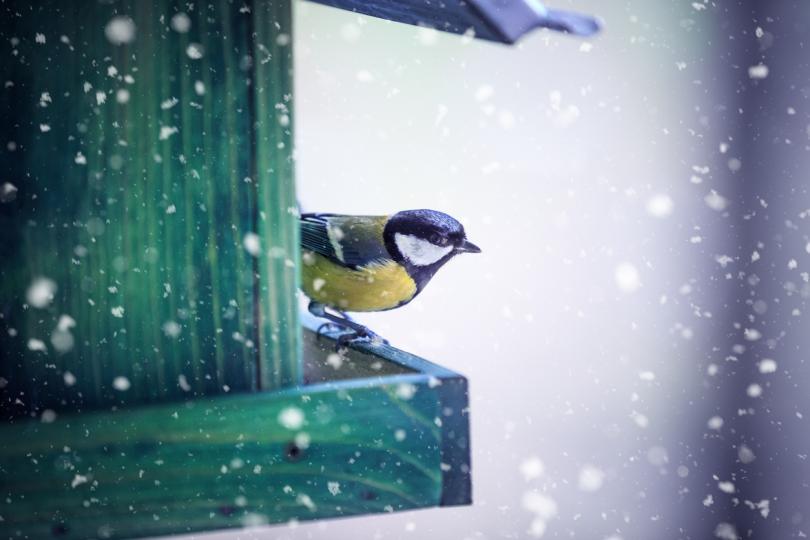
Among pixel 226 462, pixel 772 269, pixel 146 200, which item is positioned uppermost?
pixel 146 200

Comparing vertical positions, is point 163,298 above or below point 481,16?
below

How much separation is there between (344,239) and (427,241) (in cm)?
14

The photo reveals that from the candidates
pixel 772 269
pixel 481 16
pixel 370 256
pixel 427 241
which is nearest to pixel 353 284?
pixel 370 256

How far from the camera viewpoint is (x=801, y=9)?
2193 millimetres

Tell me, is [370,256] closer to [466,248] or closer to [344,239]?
[344,239]

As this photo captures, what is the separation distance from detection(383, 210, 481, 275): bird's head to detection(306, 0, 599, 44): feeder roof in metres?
0.50

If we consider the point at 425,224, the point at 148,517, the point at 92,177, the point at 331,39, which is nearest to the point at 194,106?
the point at 92,177

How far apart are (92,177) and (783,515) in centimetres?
218

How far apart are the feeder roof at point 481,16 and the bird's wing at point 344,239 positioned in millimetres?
489

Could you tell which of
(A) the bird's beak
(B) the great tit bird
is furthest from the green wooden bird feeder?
(A) the bird's beak

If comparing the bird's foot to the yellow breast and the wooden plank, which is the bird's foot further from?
the wooden plank

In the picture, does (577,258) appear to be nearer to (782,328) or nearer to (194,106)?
(782,328)

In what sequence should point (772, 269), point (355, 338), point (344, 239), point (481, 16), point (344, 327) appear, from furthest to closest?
point (772, 269)
point (344, 239)
point (344, 327)
point (355, 338)
point (481, 16)

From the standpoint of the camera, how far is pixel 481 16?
2.85 ft
